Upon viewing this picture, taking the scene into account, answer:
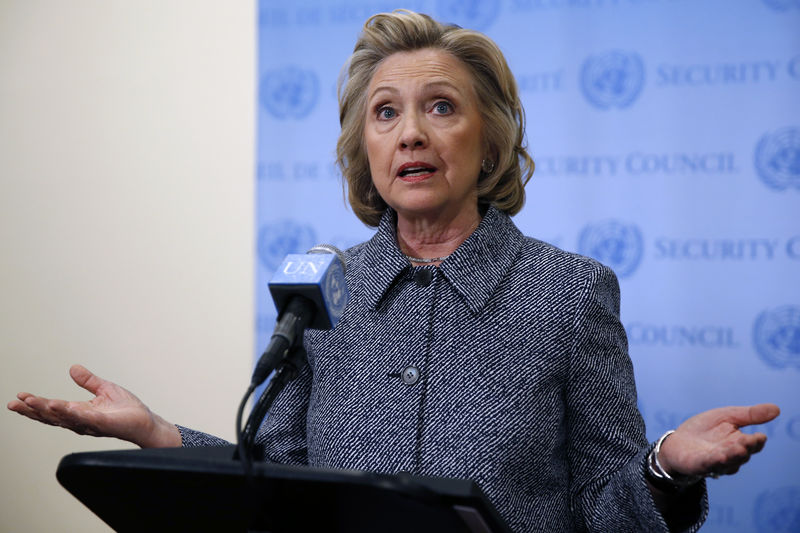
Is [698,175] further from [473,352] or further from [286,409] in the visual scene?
[286,409]

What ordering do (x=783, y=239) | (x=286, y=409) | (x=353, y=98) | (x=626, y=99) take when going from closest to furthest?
(x=286, y=409) → (x=353, y=98) → (x=783, y=239) → (x=626, y=99)

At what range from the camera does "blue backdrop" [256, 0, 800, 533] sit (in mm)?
2537

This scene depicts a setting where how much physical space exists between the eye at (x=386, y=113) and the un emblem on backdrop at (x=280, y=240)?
1405 millimetres

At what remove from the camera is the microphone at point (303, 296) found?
0.91 meters

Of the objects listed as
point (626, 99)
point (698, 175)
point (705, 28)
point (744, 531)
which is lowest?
point (744, 531)

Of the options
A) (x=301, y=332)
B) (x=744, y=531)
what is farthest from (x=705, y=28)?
(x=301, y=332)

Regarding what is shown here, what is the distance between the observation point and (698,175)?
8.51ft

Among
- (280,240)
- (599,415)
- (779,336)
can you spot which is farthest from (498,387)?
(280,240)

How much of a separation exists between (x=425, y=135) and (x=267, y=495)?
958mm

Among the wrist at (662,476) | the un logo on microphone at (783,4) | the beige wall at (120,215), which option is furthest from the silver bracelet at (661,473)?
the beige wall at (120,215)

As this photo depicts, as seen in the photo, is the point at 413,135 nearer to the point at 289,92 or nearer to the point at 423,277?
the point at 423,277

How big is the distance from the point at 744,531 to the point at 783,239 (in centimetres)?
97

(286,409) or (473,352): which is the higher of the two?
(473,352)

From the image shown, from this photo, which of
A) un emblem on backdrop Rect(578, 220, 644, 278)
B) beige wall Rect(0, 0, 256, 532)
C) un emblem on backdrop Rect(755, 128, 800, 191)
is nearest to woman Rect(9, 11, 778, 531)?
un emblem on backdrop Rect(578, 220, 644, 278)
